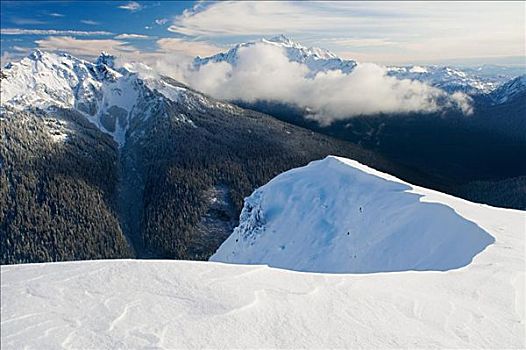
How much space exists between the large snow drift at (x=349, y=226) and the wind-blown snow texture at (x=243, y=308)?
751 centimetres

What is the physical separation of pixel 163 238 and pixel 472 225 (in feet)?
462

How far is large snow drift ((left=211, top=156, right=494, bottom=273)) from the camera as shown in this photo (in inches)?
1024

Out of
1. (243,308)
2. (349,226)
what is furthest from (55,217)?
(243,308)

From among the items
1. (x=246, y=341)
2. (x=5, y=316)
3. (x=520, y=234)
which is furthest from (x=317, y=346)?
(x=520, y=234)

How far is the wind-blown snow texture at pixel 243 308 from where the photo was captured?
9.54 m

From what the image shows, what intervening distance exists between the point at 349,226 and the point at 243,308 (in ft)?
94.5

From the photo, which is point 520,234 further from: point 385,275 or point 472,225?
point 385,275

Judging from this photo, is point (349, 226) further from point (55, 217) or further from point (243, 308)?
point (55, 217)

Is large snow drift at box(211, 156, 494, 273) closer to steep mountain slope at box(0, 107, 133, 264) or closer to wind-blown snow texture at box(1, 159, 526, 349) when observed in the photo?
wind-blown snow texture at box(1, 159, 526, 349)

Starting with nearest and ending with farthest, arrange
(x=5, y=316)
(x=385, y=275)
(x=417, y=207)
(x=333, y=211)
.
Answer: (x=5, y=316)
(x=385, y=275)
(x=417, y=207)
(x=333, y=211)

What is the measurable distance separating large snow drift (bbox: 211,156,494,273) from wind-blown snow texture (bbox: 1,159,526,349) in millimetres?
7507

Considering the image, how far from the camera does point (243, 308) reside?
35.2ft

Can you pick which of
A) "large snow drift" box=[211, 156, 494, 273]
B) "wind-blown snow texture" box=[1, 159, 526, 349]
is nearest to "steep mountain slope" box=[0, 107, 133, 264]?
"large snow drift" box=[211, 156, 494, 273]

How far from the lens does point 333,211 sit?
42.9 meters
